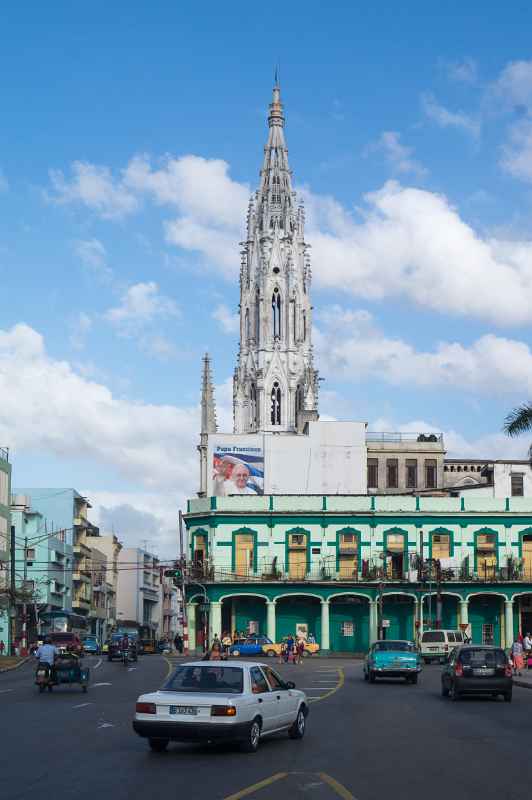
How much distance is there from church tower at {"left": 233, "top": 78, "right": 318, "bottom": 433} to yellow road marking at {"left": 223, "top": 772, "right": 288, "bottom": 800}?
370 ft

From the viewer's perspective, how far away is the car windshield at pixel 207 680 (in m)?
18.8

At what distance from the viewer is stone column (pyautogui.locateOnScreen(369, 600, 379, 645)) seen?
81.2 meters

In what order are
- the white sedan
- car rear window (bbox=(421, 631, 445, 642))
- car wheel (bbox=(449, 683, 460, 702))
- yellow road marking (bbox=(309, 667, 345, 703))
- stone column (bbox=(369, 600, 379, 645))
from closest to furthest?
the white sedan → car wheel (bbox=(449, 683, 460, 702)) → yellow road marking (bbox=(309, 667, 345, 703)) → car rear window (bbox=(421, 631, 445, 642)) → stone column (bbox=(369, 600, 379, 645))

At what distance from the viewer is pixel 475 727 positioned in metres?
23.8

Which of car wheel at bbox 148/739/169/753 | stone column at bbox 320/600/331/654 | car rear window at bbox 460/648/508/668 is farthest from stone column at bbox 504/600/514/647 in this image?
car wheel at bbox 148/739/169/753

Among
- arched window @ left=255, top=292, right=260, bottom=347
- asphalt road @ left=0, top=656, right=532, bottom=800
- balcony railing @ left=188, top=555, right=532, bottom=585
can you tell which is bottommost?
asphalt road @ left=0, top=656, right=532, bottom=800

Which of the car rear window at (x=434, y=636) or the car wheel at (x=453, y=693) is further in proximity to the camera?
the car rear window at (x=434, y=636)

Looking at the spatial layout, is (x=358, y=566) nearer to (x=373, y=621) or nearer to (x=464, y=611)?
(x=373, y=621)

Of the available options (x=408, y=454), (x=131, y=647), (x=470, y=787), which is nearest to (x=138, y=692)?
(x=470, y=787)

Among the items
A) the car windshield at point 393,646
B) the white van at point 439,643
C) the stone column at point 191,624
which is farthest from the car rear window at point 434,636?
the stone column at point 191,624

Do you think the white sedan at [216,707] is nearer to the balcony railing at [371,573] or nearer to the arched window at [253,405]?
the balcony railing at [371,573]

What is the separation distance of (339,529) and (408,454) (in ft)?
86.3

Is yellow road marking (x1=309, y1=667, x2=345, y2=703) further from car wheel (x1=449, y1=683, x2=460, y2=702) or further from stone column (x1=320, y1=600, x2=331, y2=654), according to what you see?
stone column (x1=320, y1=600, x2=331, y2=654)

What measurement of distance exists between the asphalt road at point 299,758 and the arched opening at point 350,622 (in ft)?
169
